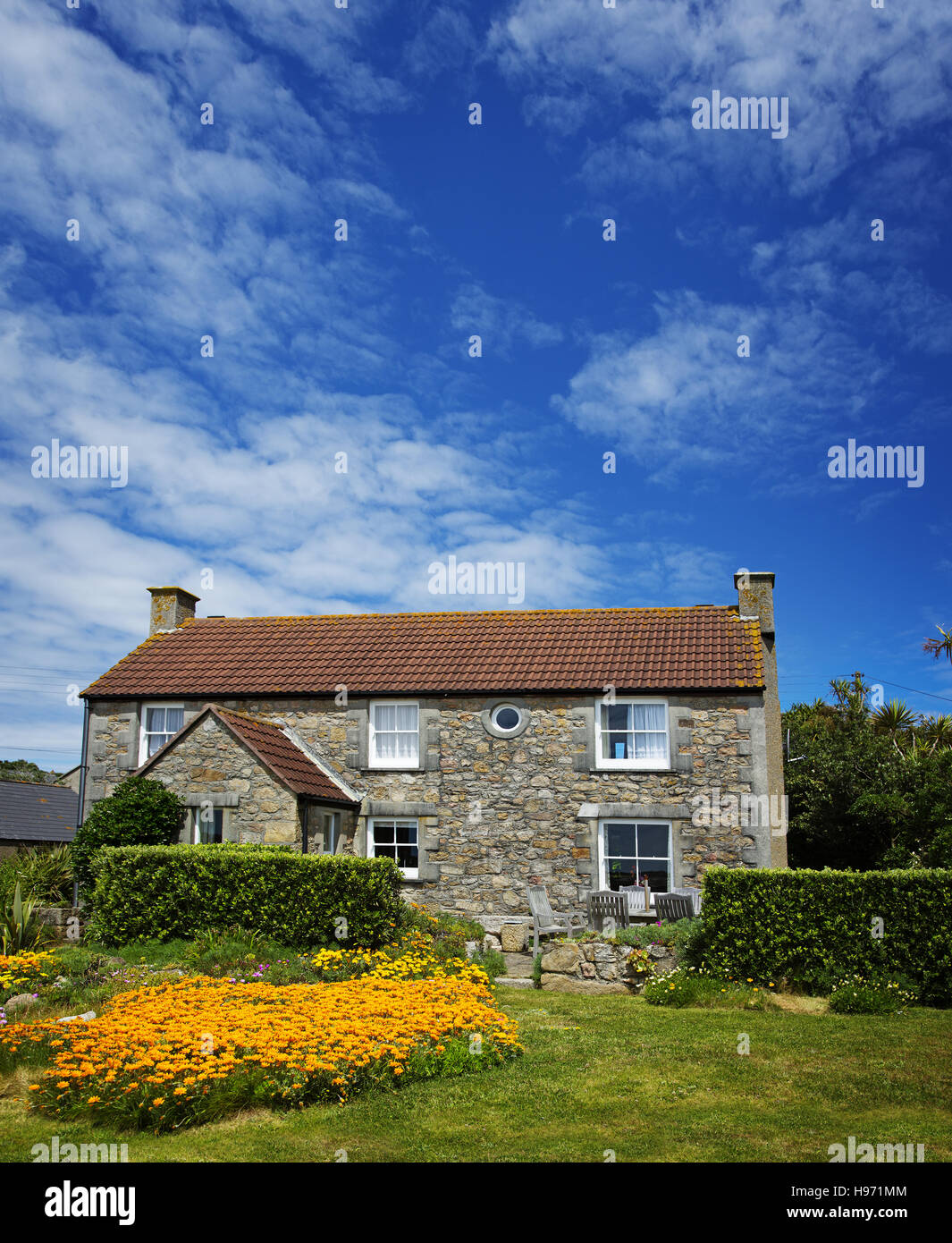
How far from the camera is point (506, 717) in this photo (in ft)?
70.2

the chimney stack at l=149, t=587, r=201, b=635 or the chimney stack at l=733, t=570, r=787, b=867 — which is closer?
the chimney stack at l=733, t=570, r=787, b=867

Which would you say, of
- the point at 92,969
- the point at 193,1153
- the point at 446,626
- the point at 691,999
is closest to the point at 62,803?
the point at 446,626

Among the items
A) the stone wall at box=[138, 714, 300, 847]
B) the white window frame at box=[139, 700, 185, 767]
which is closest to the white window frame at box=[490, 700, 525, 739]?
the stone wall at box=[138, 714, 300, 847]

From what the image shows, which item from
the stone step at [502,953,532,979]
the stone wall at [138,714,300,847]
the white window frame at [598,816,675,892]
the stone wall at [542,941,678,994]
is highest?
the stone wall at [138,714,300,847]

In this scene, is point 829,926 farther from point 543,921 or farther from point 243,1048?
point 243,1048

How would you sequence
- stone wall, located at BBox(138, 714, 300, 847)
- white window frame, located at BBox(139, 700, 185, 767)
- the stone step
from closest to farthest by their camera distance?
1. the stone step
2. stone wall, located at BBox(138, 714, 300, 847)
3. white window frame, located at BBox(139, 700, 185, 767)

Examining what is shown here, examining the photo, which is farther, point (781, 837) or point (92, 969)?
point (781, 837)

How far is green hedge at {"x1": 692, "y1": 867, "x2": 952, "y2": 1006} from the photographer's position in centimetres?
1298

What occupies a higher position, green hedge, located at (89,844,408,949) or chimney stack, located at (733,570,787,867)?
chimney stack, located at (733,570,787,867)

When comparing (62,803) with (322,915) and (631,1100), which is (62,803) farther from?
(631,1100)

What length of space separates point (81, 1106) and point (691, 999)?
26.4 feet

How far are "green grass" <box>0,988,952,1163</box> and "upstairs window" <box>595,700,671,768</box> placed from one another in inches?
381

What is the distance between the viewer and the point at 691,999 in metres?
12.9

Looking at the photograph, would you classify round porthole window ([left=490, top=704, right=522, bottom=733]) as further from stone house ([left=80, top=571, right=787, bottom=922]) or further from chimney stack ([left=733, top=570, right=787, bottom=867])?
chimney stack ([left=733, top=570, right=787, bottom=867])
